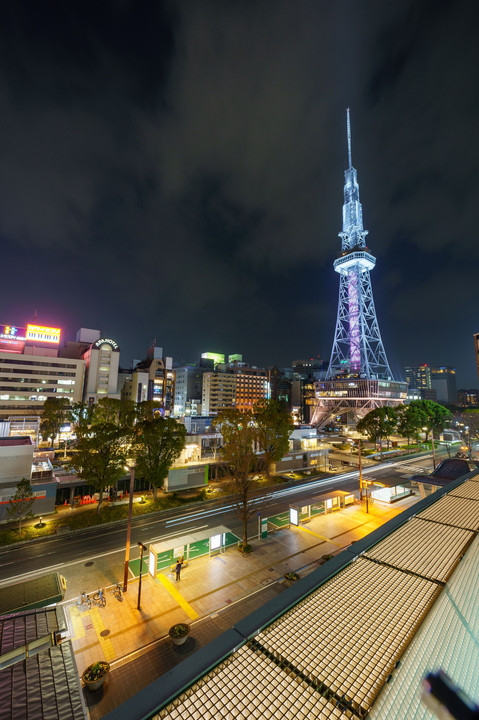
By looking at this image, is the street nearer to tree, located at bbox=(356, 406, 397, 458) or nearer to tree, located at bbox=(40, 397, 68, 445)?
tree, located at bbox=(356, 406, 397, 458)

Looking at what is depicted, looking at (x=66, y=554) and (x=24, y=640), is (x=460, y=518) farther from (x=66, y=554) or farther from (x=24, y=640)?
(x=66, y=554)

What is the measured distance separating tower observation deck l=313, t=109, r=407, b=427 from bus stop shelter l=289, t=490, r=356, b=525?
6095 centimetres

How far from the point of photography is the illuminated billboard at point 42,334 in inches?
3290

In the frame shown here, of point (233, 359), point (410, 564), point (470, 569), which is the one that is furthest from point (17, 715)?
point (233, 359)

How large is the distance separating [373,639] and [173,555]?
1696 centimetres

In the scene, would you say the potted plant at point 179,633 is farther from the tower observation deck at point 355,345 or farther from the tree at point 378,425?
the tower observation deck at point 355,345

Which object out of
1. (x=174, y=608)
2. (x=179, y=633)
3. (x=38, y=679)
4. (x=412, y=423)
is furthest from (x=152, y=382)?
(x=38, y=679)

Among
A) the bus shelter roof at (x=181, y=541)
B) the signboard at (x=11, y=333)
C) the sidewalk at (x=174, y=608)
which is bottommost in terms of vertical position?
the sidewalk at (x=174, y=608)

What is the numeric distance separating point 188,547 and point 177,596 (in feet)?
11.1

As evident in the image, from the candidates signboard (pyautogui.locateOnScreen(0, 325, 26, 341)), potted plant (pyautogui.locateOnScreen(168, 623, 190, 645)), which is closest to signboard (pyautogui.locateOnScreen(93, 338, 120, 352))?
signboard (pyautogui.locateOnScreen(0, 325, 26, 341))

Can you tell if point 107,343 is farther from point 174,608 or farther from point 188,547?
point 174,608

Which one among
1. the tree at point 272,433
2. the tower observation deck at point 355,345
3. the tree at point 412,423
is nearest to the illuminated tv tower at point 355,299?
the tower observation deck at point 355,345

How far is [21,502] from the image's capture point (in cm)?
2519

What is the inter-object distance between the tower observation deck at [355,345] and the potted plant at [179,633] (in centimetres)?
8153
